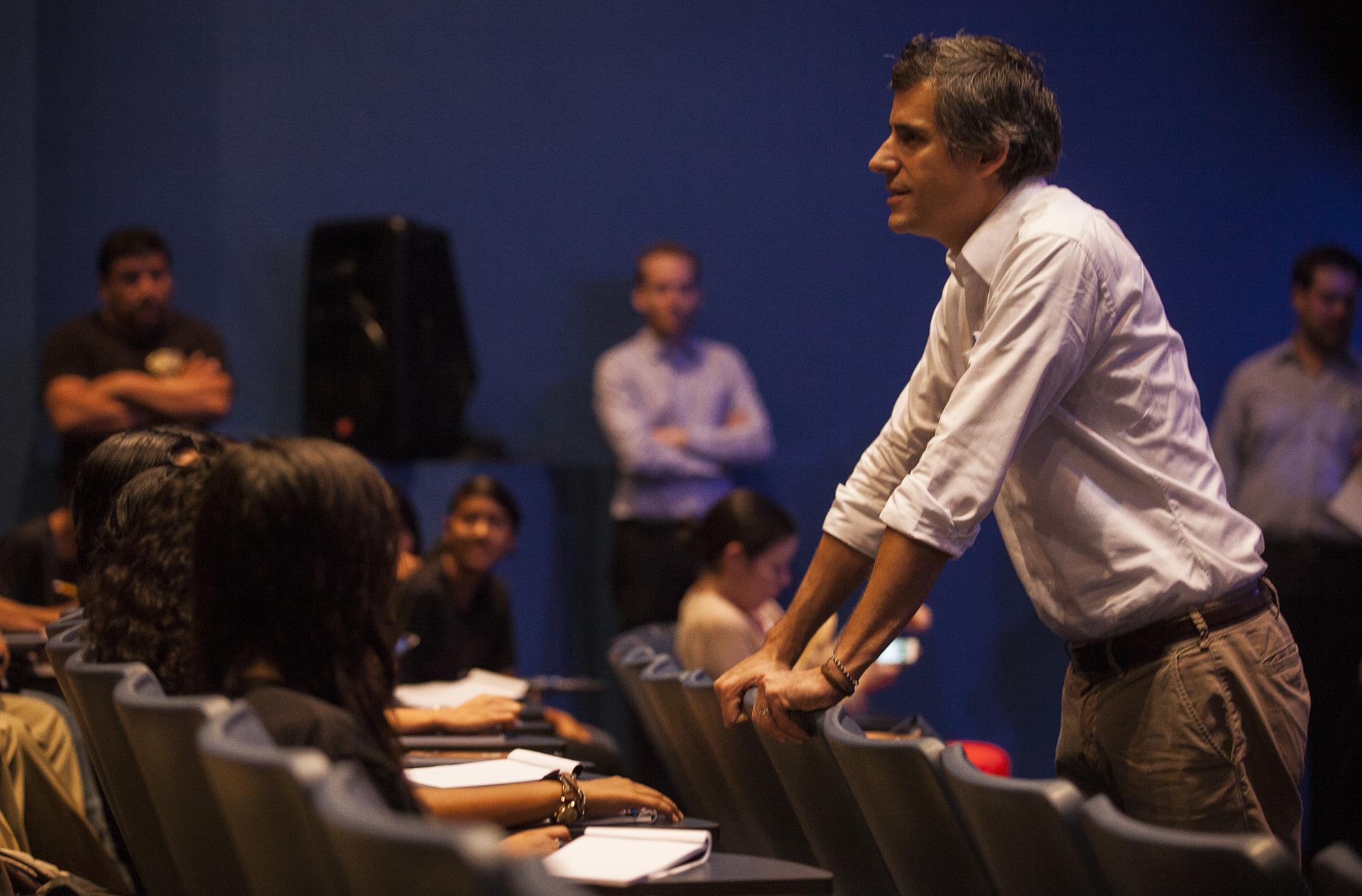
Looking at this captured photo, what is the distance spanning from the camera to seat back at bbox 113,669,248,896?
1372 millimetres

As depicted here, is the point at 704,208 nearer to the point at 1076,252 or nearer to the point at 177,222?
the point at 177,222

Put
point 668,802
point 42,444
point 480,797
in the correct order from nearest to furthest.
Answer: point 480,797, point 668,802, point 42,444

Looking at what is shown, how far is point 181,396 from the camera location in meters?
4.33

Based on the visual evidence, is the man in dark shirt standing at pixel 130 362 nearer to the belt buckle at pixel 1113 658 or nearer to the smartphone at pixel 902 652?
the smartphone at pixel 902 652

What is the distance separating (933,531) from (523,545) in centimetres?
371

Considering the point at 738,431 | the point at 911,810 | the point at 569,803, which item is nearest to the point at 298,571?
the point at 569,803

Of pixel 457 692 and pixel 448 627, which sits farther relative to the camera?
pixel 448 627

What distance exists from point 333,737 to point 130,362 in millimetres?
3398

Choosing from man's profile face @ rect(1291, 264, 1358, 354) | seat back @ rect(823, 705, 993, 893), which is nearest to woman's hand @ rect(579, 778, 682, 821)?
seat back @ rect(823, 705, 993, 893)

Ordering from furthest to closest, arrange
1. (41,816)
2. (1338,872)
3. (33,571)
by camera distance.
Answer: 1. (33,571)
2. (41,816)
3. (1338,872)

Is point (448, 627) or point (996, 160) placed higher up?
point (996, 160)

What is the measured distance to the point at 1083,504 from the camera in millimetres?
1797

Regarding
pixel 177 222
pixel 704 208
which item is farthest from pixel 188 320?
pixel 704 208

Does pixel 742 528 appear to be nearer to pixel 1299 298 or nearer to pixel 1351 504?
pixel 1351 504
